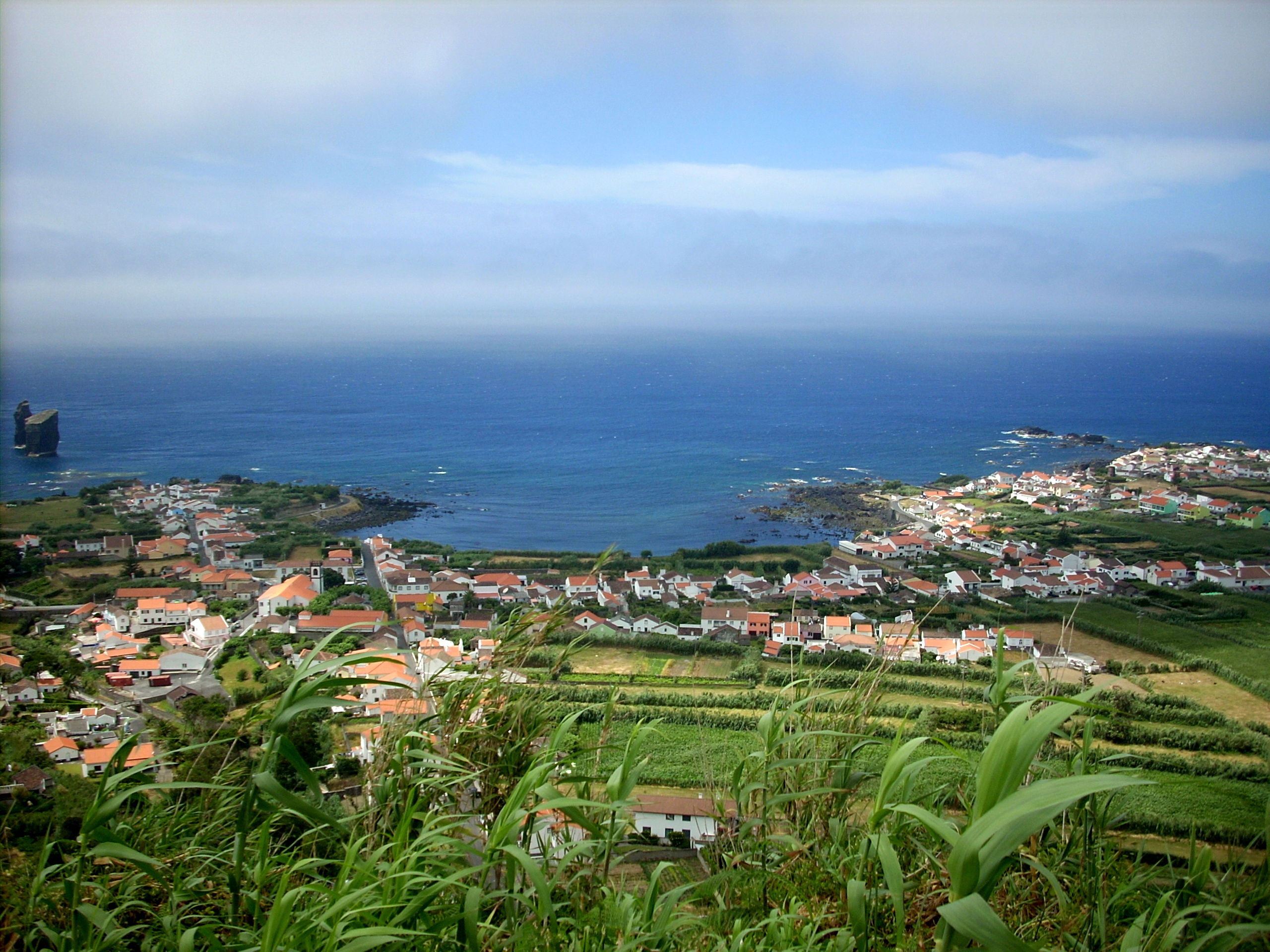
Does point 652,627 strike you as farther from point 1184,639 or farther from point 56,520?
point 56,520

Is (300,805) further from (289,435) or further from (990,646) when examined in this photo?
(289,435)

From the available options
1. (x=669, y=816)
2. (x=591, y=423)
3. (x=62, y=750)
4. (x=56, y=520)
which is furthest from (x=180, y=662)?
(x=591, y=423)

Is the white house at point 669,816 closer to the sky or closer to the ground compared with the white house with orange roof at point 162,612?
closer to the sky

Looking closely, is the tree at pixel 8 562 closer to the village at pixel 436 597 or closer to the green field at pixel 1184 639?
the village at pixel 436 597

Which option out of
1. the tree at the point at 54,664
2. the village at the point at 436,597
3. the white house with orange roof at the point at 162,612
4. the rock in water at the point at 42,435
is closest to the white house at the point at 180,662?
the village at the point at 436,597

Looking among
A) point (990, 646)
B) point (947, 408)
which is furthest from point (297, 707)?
point (947, 408)
